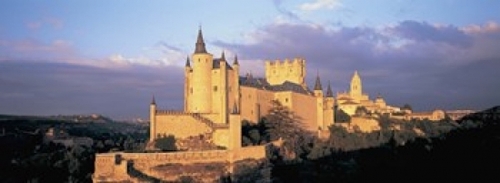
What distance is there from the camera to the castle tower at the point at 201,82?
53219 millimetres

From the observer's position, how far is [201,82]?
5331 centimetres

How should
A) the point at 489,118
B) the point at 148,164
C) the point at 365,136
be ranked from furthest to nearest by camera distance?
the point at 489,118, the point at 365,136, the point at 148,164

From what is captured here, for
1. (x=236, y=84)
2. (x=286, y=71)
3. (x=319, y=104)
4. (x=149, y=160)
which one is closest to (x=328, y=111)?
(x=319, y=104)

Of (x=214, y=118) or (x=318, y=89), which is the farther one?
(x=318, y=89)

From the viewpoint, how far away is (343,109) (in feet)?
274

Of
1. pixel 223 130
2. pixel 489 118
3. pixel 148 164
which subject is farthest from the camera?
pixel 489 118

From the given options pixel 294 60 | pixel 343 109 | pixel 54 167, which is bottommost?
pixel 54 167

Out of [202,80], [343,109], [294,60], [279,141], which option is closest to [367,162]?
[279,141]

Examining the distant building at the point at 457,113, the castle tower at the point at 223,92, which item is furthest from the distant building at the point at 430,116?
the castle tower at the point at 223,92

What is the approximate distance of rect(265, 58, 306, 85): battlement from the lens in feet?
237

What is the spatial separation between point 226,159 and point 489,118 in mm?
36101

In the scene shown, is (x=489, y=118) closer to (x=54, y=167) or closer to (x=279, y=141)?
(x=279, y=141)

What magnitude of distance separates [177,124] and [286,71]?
942 inches

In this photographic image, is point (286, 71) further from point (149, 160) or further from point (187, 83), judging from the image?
point (149, 160)
